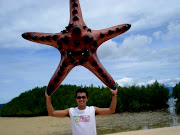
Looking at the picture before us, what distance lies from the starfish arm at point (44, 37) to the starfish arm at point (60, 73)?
37cm

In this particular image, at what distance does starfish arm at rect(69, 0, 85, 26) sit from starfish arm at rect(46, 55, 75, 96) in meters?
0.73

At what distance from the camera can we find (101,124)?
861cm

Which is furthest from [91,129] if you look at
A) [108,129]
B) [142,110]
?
[142,110]

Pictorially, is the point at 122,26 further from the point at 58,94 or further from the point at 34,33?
the point at 58,94

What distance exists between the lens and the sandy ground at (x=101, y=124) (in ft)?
25.7

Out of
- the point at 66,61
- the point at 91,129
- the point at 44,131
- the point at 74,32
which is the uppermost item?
the point at 74,32

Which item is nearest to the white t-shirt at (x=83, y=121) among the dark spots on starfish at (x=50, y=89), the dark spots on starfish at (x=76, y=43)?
the dark spots on starfish at (x=50, y=89)

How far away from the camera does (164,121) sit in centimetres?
833

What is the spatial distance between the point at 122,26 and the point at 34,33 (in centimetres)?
172

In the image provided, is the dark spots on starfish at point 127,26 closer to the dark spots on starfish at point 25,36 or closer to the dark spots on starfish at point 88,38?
the dark spots on starfish at point 88,38

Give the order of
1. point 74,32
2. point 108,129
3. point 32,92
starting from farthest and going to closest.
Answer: point 32,92, point 108,129, point 74,32

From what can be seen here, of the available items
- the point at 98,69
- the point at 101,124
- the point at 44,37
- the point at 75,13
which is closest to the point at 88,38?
the point at 98,69

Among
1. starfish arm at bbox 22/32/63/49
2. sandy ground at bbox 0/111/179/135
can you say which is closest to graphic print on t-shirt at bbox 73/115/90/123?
starfish arm at bbox 22/32/63/49

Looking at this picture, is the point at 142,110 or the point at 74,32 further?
the point at 142,110
